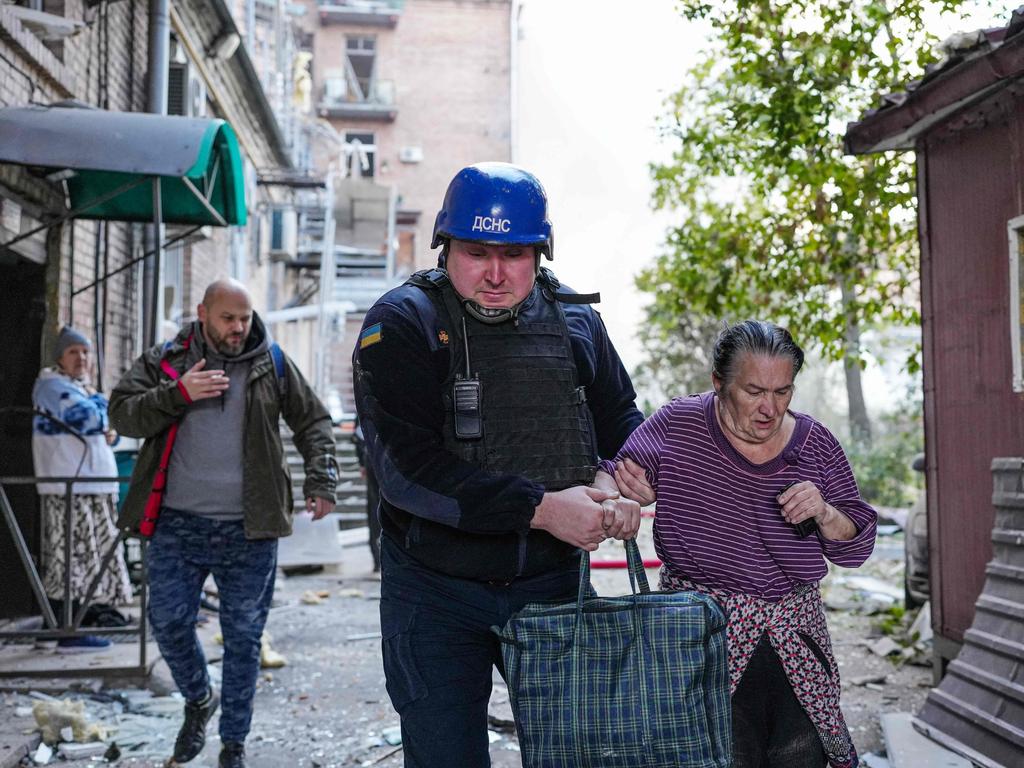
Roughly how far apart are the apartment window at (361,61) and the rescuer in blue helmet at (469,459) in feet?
112

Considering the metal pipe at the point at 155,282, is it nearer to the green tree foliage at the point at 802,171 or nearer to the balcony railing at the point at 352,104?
the green tree foliage at the point at 802,171

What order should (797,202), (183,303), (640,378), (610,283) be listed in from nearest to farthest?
(797,202), (183,303), (640,378), (610,283)

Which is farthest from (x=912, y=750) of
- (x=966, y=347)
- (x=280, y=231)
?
(x=280, y=231)

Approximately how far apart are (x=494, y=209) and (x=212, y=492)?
9.04 feet

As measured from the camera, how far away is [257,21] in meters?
22.3

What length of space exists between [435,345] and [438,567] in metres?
0.54

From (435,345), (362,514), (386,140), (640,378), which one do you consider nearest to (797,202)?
(435,345)

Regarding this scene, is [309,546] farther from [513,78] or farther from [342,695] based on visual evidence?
[513,78]

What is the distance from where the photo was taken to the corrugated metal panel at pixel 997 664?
4555 mm

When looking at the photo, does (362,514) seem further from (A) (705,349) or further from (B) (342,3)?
(B) (342,3)

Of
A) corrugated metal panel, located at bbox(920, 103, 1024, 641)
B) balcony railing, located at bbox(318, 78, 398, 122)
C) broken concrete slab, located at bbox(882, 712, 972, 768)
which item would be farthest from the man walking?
balcony railing, located at bbox(318, 78, 398, 122)

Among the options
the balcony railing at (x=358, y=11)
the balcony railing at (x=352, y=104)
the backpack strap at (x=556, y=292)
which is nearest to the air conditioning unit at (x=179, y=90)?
the backpack strap at (x=556, y=292)

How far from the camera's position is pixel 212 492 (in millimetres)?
4867

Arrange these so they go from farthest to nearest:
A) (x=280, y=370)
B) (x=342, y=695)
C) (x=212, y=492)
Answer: (x=342, y=695)
(x=280, y=370)
(x=212, y=492)
